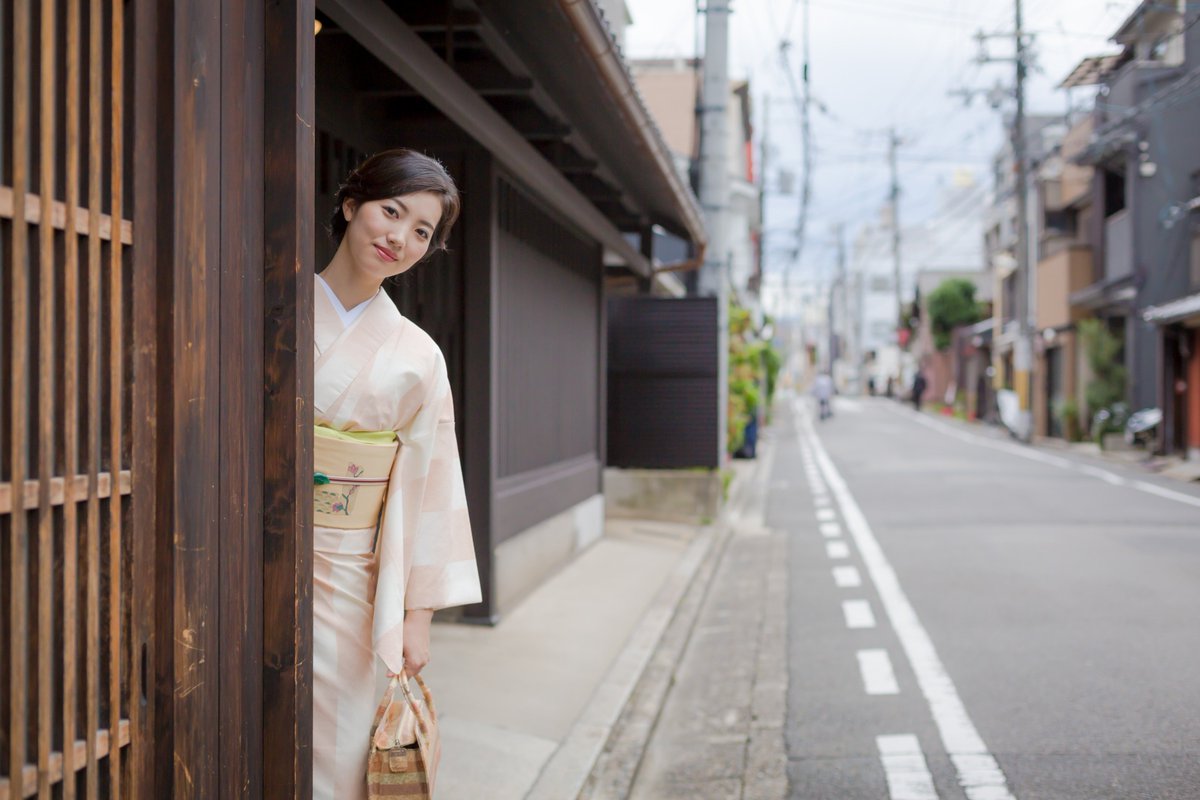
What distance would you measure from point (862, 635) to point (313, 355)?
523 cm

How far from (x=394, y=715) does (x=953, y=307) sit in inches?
2187

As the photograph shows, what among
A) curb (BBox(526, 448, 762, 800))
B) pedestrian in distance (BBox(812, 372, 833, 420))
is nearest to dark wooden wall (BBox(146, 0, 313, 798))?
curb (BBox(526, 448, 762, 800))

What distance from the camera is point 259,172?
2662mm

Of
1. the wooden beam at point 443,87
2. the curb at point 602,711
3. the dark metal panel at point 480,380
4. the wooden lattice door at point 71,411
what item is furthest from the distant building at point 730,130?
the wooden lattice door at point 71,411

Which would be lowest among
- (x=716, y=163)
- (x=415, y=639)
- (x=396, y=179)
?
(x=415, y=639)

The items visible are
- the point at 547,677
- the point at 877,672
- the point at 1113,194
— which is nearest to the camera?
the point at 547,677

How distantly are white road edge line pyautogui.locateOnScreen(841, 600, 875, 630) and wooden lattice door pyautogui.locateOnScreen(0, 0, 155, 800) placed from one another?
577cm

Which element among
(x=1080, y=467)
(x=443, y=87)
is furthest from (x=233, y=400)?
(x=1080, y=467)

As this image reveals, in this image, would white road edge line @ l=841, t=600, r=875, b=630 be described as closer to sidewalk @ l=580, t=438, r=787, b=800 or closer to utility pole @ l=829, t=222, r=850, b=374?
sidewalk @ l=580, t=438, r=787, b=800

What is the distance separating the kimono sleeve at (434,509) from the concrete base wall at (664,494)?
394 inches

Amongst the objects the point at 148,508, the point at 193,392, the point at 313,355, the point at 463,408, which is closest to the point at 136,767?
the point at 148,508

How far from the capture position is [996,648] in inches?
255

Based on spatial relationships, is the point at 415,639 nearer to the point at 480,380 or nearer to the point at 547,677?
the point at 547,677

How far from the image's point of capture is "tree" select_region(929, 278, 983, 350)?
55.0m
